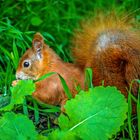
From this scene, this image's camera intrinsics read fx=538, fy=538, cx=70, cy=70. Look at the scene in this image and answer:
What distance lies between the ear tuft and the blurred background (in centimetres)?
18

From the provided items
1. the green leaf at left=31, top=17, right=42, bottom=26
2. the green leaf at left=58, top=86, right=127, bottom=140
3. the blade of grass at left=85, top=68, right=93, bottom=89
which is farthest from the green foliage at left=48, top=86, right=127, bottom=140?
the green leaf at left=31, top=17, right=42, bottom=26

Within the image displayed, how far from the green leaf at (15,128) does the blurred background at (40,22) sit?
Result: 87 cm

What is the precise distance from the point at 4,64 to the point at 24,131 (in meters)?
1.46

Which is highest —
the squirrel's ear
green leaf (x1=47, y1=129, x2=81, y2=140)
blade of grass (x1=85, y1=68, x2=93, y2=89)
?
the squirrel's ear

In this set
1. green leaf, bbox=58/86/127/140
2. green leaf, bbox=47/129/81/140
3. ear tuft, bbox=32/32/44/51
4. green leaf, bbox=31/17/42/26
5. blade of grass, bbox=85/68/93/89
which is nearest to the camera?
green leaf, bbox=47/129/81/140

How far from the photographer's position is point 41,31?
4.49 meters

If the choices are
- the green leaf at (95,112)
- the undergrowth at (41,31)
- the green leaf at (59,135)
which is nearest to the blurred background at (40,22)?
the undergrowth at (41,31)

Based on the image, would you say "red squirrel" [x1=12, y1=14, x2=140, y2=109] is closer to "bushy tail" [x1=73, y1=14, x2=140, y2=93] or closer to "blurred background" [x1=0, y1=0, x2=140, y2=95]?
"bushy tail" [x1=73, y1=14, x2=140, y2=93]

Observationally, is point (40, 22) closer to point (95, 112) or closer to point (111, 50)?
point (111, 50)

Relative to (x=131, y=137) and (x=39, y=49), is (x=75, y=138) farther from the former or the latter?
(x=39, y=49)

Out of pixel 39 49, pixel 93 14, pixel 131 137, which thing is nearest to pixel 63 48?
pixel 93 14

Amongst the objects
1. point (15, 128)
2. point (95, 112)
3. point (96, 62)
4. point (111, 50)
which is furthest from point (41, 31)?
point (15, 128)

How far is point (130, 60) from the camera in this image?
3381 mm

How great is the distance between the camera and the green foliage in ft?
9.07
